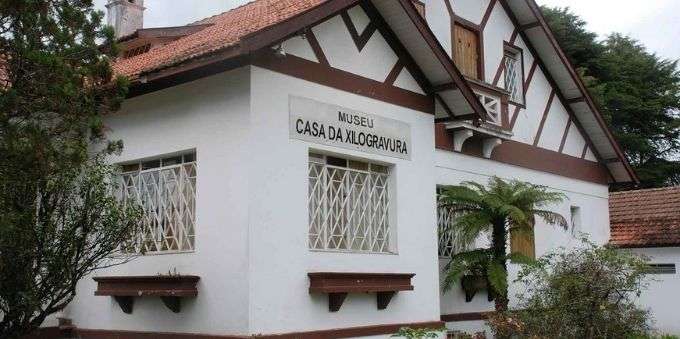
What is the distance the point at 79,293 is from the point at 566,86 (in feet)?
40.6

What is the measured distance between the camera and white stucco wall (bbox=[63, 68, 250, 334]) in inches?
379

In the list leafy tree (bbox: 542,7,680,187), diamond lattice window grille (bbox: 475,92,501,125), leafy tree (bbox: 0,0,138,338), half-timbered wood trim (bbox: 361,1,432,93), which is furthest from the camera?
leafy tree (bbox: 542,7,680,187)

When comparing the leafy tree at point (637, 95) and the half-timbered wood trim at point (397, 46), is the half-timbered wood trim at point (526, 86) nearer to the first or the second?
the half-timbered wood trim at point (397, 46)

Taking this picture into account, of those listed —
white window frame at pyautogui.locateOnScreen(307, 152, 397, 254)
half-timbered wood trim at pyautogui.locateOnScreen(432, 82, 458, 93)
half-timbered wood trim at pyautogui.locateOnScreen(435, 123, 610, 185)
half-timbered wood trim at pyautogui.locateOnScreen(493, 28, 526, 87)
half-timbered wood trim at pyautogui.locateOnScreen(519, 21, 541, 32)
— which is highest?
half-timbered wood trim at pyautogui.locateOnScreen(519, 21, 541, 32)

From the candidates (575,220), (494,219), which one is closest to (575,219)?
(575,220)

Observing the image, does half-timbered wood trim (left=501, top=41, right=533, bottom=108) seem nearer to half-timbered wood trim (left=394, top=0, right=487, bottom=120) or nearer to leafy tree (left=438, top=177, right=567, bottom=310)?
leafy tree (left=438, top=177, right=567, bottom=310)

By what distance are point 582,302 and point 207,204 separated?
19.4 ft

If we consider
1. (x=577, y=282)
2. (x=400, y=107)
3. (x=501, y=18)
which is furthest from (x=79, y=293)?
(x=501, y=18)

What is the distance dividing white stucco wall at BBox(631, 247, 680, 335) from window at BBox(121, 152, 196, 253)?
1298cm

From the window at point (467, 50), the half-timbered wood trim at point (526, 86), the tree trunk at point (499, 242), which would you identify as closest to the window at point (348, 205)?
the tree trunk at point (499, 242)

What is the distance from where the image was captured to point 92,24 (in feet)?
26.1

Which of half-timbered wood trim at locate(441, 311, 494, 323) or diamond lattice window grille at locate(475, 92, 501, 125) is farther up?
diamond lattice window grille at locate(475, 92, 501, 125)

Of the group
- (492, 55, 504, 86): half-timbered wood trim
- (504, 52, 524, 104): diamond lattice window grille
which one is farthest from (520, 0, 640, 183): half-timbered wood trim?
(492, 55, 504, 86): half-timbered wood trim

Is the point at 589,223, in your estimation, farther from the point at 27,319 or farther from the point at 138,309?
the point at 27,319
